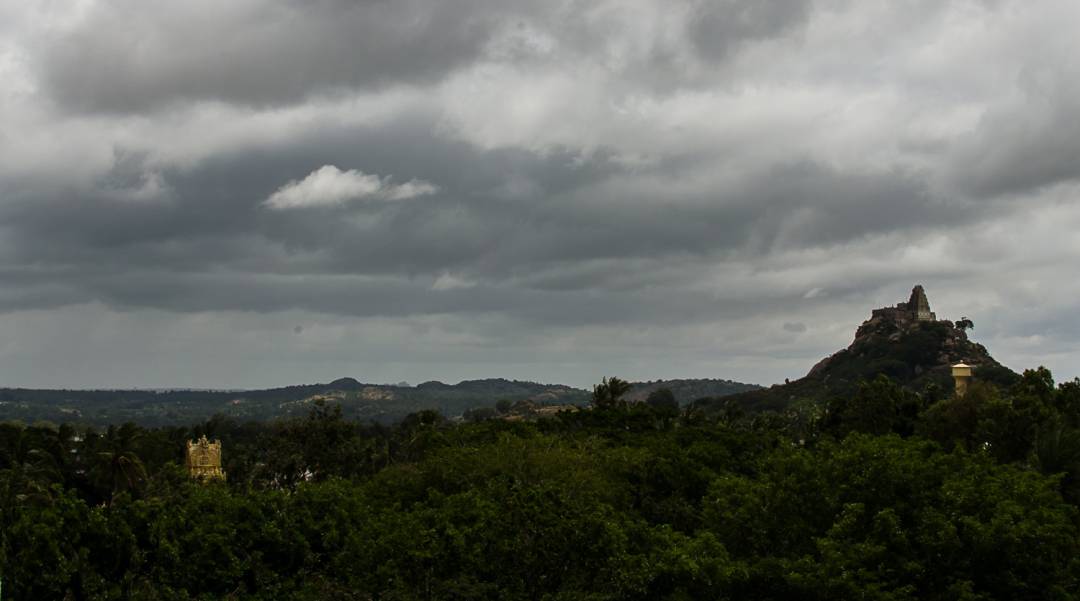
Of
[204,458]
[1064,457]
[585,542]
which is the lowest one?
[204,458]

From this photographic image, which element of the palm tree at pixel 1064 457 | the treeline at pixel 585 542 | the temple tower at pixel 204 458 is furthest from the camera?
the temple tower at pixel 204 458

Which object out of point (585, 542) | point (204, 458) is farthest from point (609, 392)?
point (585, 542)

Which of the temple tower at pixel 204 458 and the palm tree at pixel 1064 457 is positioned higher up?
the palm tree at pixel 1064 457

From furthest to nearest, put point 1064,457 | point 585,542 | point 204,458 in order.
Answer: point 204,458 → point 1064,457 → point 585,542

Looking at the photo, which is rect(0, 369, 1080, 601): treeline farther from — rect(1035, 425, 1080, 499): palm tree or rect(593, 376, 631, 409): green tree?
rect(593, 376, 631, 409): green tree

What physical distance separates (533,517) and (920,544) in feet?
32.4

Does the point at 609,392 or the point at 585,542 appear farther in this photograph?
the point at 609,392

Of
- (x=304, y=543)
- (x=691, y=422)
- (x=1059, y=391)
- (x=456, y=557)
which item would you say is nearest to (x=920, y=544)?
(x=456, y=557)

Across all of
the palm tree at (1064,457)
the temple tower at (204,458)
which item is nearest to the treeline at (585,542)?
the palm tree at (1064,457)

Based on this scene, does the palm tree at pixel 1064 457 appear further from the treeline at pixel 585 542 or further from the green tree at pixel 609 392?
the green tree at pixel 609 392

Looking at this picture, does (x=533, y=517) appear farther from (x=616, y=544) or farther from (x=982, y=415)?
(x=982, y=415)

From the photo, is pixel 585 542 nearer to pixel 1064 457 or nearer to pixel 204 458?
pixel 1064 457

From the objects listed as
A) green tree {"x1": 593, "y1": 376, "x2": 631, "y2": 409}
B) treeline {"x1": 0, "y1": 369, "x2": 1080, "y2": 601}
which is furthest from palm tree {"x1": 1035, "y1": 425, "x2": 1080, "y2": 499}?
green tree {"x1": 593, "y1": 376, "x2": 631, "y2": 409}

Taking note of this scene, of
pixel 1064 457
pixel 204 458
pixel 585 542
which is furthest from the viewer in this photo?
pixel 204 458
